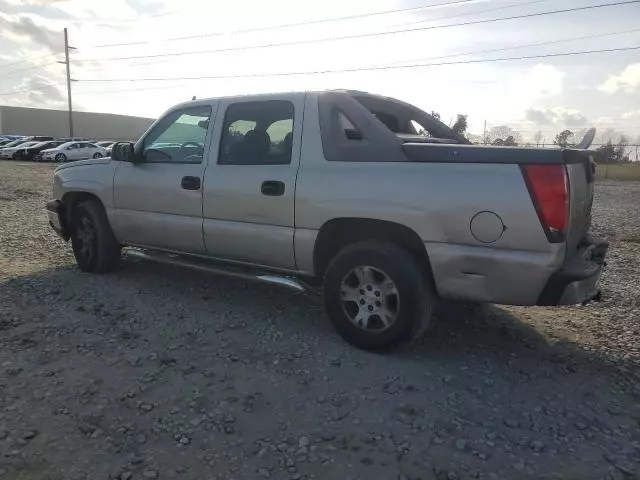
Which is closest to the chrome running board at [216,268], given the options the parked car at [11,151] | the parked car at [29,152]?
the parked car at [29,152]

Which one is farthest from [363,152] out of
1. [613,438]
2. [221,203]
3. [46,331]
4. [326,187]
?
[46,331]

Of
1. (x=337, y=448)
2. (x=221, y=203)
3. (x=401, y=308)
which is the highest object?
(x=221, y=203)

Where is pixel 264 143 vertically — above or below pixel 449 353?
above

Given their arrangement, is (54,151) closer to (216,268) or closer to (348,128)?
(216,268)

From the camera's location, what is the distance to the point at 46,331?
4570mm

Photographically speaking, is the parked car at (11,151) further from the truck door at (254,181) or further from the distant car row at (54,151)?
the truck door at (254,181)

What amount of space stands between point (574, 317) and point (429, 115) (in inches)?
92.9

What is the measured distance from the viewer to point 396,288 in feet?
13.2

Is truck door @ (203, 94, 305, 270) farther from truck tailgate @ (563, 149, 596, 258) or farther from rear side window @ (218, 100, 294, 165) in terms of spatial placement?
truck tailgate @ (563, 149, 596, 258)

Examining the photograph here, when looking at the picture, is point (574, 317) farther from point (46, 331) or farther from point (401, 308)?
point (46, 331)

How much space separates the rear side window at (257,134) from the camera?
15.4 feet

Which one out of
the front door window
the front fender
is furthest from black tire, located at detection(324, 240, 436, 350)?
the front fender

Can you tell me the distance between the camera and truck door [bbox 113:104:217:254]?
5.24 metres

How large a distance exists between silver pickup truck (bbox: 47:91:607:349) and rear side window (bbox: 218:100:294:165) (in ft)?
0.04
